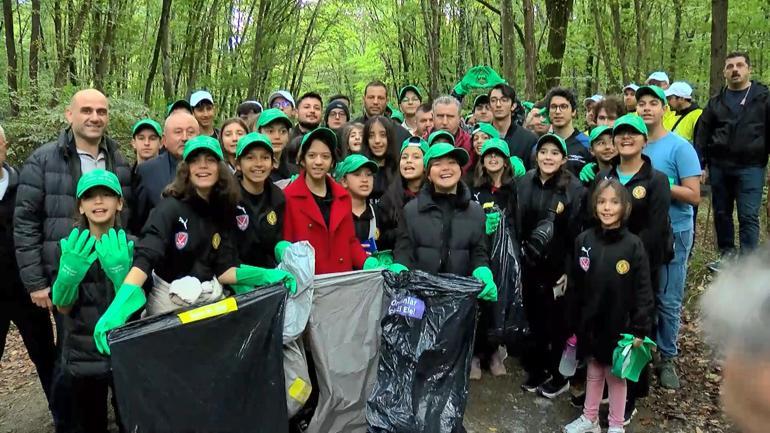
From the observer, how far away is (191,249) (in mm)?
3008

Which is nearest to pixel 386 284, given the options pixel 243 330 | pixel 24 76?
pixel 243 330

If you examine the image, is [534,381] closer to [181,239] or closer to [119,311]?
[181,239]

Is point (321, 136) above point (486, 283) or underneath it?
above

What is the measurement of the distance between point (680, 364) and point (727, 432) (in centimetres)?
89

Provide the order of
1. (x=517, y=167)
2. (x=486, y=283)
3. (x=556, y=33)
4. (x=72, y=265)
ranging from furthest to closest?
(x=556, y=33) → (x=517, y=167) → (x=486, y=283) → (x=72, y=265)

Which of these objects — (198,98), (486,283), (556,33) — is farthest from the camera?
(556,33)

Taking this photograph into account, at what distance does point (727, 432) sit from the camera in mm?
3928

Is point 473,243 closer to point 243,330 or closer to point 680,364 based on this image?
point 243,330

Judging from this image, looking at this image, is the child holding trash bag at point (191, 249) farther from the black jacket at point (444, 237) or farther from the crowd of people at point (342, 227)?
the black jacket at point (444, 237)

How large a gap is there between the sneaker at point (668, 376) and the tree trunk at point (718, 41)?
4.12 meters

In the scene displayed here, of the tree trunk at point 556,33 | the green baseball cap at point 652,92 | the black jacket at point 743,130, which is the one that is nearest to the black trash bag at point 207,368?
the green baseball cap at point 652,92

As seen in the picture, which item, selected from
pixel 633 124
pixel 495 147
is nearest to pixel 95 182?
pixel 495 147

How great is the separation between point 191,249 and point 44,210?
109 centimetres

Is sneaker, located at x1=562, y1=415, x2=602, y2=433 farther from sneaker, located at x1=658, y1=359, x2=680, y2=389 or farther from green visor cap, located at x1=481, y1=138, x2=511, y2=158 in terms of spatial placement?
green visor cap, located at x1=481, y1=138, x2=511, y2=158
